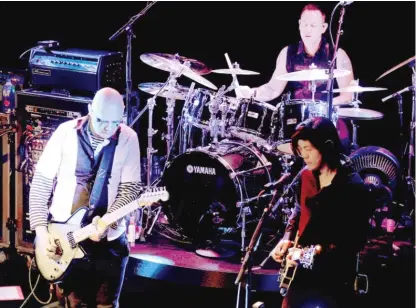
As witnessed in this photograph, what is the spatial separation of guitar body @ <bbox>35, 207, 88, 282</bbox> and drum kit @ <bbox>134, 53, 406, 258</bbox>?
1798 mm

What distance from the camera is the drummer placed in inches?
253

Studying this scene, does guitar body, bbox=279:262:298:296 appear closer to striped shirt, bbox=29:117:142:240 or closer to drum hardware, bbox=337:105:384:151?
striped shirt, bbox=29:117:142:240

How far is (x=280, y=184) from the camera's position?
12.1ft

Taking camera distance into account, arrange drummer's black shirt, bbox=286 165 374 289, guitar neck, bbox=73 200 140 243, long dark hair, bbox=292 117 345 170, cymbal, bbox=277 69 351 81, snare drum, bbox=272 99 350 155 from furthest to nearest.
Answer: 1. snare drum, bbox=272 99 350 155
2. cymbal, bbox=277 69 351 81
3. guitar neck, bbox=73 200 140 243
4. long dark hair, bbox=292 117 345 170
5. drummer's black shirt, bbox=286 165 374 289

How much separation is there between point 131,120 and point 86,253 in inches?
92.3

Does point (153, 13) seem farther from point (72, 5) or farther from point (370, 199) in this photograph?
point (370, 199)

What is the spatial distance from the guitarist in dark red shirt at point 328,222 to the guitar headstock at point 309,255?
0.07 ft

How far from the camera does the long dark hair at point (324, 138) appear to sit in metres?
3.59

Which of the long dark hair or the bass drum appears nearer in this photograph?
the long dark hair

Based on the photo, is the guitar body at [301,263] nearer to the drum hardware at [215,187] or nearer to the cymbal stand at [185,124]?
the drum hardware at [215,187]

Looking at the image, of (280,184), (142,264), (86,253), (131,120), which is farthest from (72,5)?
(280,184)

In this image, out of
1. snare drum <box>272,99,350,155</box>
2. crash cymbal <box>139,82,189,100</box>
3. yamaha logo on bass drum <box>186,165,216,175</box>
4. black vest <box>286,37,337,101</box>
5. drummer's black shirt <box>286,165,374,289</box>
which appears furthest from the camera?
black vest <box>286,37,337,101</box>

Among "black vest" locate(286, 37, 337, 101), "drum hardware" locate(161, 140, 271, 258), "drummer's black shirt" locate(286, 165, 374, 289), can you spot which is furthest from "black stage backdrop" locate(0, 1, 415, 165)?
"drummer's black shirt" locate(286, 165, 374, 289)

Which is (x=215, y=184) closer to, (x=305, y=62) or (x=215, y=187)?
(x=215, y=187)
